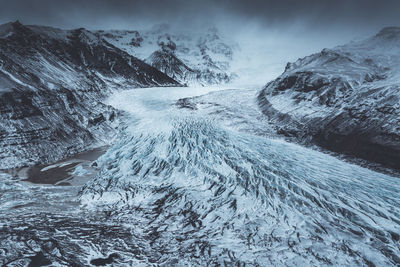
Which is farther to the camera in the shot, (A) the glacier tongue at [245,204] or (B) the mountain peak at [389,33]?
(B) the mountain peak at [389,33]

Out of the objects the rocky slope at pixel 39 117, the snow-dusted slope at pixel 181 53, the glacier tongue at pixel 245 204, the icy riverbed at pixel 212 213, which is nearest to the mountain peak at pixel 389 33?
the icy riverbed at pixel 212 213

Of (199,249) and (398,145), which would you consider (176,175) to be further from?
(398,145)

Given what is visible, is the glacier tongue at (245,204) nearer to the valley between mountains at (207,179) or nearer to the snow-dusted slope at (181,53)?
the valley between mountains at (207,179)

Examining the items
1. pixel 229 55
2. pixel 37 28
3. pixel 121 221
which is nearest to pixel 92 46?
pixel 37 28

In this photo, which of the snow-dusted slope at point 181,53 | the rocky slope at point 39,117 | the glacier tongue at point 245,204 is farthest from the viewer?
the snow-dusted slope at point 181,53

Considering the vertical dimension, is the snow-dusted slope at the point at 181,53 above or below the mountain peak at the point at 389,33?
above

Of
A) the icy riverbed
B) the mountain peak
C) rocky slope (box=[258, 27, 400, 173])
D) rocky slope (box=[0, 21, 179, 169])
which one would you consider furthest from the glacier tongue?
the mountain peak

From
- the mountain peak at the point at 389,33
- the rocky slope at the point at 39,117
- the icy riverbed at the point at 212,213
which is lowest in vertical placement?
the icy riverbed at the point at 212,213

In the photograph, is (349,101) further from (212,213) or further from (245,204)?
(212,213)
